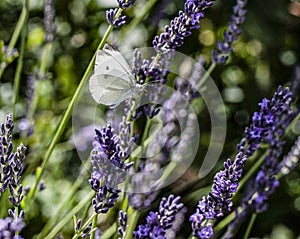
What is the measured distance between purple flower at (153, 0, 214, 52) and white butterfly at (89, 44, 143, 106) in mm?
68

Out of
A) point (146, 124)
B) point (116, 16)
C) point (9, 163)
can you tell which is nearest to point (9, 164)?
point (9, 163)

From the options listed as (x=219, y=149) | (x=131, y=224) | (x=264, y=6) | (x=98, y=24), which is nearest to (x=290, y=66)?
(x=264, y=6)

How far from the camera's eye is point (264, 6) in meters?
1.69

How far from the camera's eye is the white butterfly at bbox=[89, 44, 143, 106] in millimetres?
890

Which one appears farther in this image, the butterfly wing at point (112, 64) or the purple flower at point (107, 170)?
the butterfly wing at point (112, 64)

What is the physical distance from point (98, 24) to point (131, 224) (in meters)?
1.02

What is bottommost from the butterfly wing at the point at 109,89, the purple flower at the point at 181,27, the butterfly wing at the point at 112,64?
the butterfly wing at the point at 109,89

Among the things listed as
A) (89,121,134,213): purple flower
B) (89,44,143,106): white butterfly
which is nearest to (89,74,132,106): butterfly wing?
(89,44,143,106): white butterfly

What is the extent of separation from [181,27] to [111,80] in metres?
0.15

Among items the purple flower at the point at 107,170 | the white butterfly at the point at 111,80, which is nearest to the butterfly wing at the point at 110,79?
the white butterfly at the point at 111,80

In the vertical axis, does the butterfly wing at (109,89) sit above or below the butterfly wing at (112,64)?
below

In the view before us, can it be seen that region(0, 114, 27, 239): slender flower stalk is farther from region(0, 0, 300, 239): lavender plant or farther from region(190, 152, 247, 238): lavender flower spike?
region(190, 152, 247, 238): lavender flower spike

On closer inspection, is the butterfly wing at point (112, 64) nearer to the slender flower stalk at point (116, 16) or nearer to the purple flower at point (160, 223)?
the slender flower stalk at point (116, 16)

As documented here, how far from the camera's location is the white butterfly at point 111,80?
35.0 inches
